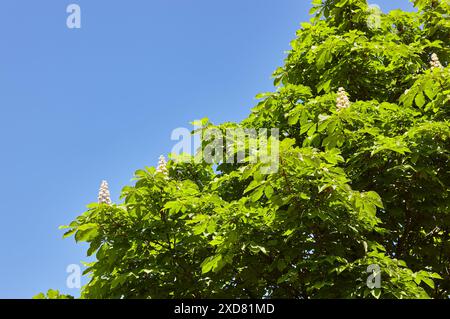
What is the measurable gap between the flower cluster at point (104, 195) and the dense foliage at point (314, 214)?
17cm

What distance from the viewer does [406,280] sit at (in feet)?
22.2

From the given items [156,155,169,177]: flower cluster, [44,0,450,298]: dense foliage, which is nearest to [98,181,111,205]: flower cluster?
[44,0,450,298]: dense foliage

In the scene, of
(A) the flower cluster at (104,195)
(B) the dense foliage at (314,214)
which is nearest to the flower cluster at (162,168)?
(B) the dense foliage at (314,214)

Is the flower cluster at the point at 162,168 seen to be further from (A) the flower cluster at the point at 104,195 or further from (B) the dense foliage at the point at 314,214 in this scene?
(A) the flower cluster at the point at 104,195

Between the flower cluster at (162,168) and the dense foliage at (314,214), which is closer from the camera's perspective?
the dense foliage at (314,214)

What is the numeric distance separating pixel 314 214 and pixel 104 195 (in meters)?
3.40

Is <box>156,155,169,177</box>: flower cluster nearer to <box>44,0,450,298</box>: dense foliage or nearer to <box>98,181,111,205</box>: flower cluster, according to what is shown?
<box>44,0,450,298</box>: dense foliage

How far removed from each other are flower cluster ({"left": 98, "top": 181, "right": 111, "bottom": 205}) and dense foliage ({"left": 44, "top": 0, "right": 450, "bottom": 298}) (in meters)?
0.17

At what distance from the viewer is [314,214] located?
6.89m

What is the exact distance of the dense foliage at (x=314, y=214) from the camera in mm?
6977
